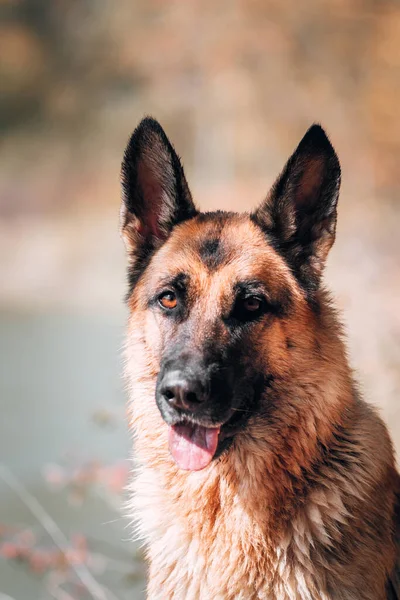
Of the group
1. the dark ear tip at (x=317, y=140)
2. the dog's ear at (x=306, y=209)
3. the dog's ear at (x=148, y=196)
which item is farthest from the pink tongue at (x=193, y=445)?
the dark ear tip at (x=317, y=140)

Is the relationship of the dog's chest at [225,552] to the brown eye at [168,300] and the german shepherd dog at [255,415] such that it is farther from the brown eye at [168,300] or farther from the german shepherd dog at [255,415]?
the brown eye at [168,300]

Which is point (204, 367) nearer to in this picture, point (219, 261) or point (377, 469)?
point (219, 261)

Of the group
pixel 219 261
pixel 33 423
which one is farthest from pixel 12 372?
pixel 219 261

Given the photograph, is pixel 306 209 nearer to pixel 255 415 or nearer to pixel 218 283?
pixel 218 283

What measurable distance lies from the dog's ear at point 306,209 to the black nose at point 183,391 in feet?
2.09

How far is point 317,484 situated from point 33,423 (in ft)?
11.6

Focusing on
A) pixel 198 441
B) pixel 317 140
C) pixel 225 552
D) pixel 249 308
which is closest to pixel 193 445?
pixel 198 441

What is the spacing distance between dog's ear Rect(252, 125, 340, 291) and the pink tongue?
2.16 ft

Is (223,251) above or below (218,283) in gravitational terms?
above

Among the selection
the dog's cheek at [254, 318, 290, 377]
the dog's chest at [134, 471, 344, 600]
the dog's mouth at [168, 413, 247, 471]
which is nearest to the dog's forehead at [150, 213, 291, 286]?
the dog's cheek at [254, 318, 290, 377]

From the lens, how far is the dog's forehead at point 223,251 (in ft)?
7.89

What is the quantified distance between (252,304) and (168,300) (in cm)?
32

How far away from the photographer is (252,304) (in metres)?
2.35

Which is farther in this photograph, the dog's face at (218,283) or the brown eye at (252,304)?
the brown eye at (252,304)
